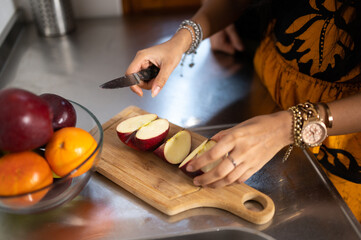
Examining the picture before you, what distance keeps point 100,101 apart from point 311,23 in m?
0.66

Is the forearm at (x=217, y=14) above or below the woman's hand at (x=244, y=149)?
above

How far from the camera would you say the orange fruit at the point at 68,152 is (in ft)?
2.18

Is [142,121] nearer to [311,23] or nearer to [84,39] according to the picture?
[311,23]

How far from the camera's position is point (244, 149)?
73 centimetres

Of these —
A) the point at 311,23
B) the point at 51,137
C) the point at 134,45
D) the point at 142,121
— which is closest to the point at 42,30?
the point at 134,45

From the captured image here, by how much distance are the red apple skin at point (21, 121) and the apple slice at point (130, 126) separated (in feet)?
0.82

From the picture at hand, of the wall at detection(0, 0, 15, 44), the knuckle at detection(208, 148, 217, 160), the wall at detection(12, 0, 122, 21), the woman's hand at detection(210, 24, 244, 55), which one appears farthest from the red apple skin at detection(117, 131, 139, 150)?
the wall at detection(12, 0, 122, 21)

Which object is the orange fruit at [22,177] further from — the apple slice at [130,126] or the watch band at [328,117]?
the watch band at [328,117]

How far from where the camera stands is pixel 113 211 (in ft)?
2.48

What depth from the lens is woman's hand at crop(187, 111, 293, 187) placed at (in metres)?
0.72

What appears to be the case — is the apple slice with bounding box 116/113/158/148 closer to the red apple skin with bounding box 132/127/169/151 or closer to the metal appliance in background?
the red apple skin with bounding box 132/127/169/151

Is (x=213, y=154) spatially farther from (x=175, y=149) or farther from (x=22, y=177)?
(x=22, y=177)

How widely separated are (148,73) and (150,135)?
0.19 metres

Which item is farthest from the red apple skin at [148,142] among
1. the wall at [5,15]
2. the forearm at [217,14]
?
the wall at [5,15]
